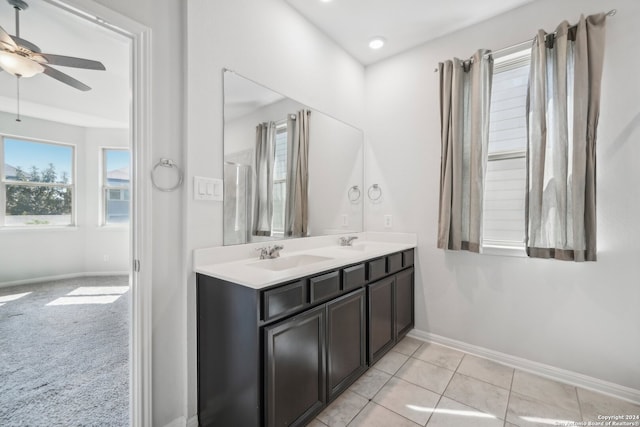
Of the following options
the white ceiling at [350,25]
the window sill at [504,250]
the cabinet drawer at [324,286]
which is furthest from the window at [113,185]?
the window sill at [504,250]

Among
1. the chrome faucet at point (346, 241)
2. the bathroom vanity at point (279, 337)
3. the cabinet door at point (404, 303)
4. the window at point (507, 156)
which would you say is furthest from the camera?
the chrome faucet at point (346, 241)

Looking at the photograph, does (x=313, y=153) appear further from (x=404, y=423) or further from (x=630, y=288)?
(x=630, y=288)

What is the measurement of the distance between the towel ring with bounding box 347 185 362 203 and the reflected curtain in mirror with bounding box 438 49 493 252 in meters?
0.87

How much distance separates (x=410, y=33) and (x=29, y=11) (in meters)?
3.16

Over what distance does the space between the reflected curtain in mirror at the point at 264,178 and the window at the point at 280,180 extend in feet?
0.13

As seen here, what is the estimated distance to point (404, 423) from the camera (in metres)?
1.53

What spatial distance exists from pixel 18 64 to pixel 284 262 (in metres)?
2.77

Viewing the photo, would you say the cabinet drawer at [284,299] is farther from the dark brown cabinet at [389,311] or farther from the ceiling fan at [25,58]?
the ceiling fan at [25,58]

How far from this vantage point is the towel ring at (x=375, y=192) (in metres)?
2.86

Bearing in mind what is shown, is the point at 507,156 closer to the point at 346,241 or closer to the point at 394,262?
the point at 394,262

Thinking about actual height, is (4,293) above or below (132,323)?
below

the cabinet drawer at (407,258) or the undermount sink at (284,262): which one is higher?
the undermount sink at (284,262)

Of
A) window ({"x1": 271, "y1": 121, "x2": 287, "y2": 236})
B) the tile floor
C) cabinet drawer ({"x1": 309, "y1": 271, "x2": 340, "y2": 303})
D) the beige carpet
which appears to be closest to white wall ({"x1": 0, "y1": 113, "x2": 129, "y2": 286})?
the beige carpet

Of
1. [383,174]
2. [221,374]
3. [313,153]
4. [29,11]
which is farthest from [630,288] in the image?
[29,11]
